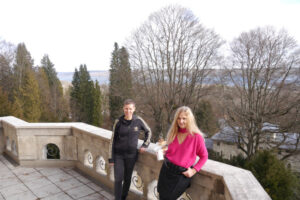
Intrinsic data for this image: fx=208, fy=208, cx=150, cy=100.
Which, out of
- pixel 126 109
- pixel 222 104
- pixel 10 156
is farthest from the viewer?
pixel 222 104

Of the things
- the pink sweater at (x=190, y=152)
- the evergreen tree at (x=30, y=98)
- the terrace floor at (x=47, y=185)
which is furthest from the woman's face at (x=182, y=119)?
the evergreen tree at (x=30, y=98)

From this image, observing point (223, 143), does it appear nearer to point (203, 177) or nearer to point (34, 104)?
point (203, 177)

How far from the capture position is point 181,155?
6.22ft

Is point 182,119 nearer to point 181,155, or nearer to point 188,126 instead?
point 188,126

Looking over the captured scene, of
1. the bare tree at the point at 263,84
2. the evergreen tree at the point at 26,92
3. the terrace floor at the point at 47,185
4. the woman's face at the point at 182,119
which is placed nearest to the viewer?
Result: the woman's face at the point at 182,119

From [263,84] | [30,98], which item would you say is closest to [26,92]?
[30,98]

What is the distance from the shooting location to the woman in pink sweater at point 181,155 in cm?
186

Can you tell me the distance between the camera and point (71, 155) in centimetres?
442

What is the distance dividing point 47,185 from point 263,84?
14.5 metres

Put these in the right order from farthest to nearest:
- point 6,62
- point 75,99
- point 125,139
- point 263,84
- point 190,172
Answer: point 75,99
point 6,62
point 263,84
point 125,139
point 190,172

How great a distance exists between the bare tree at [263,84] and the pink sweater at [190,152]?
45.0 feet

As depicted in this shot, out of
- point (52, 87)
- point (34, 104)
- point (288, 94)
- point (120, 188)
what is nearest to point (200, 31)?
point (288, 94)

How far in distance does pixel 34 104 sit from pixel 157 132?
19092 mm

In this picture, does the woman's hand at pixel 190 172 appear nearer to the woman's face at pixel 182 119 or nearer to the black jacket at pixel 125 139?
the woman's face at pixel 182 119
